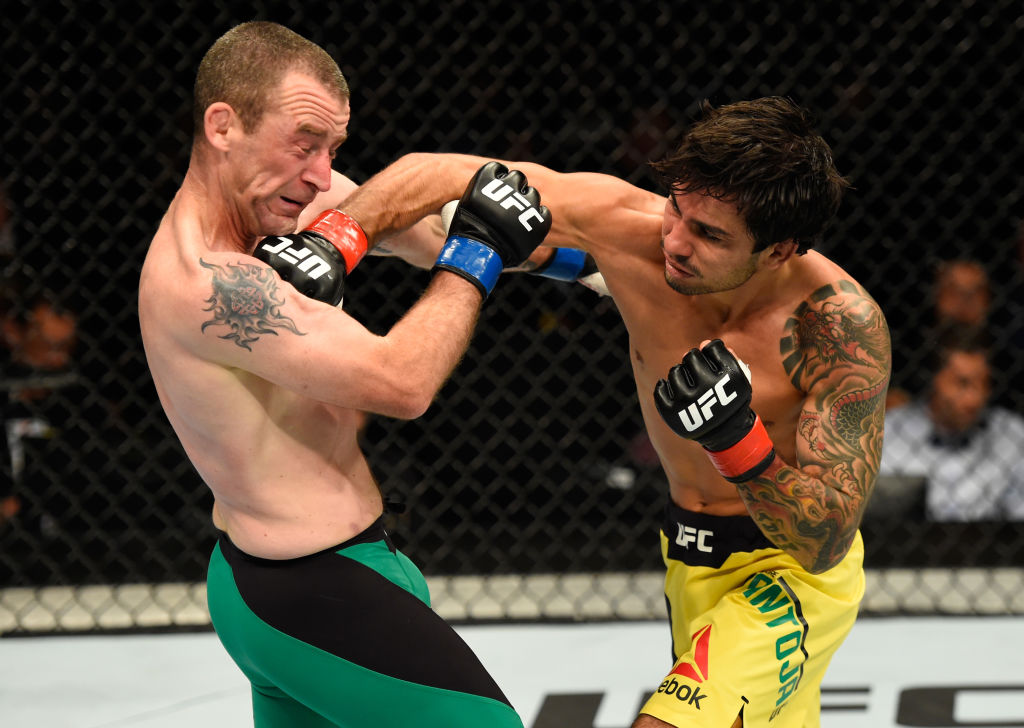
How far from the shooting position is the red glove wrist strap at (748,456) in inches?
55.3

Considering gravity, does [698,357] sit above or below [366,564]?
above

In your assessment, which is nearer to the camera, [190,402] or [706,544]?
[190,402]

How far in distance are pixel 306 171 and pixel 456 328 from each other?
0.89 ft

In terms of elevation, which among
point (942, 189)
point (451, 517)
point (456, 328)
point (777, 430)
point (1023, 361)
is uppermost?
point (456, 328)

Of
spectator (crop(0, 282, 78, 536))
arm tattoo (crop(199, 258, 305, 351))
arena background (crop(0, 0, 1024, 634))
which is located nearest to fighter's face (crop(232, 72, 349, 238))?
arm tattoo (crop(199, 258, 305, 351))

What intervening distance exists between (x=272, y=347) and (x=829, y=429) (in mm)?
777

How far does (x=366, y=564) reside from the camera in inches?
51.4

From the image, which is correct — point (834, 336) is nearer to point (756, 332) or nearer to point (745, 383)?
point (756, 332)

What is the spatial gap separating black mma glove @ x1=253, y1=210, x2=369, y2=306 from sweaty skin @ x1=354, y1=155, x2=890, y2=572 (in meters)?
0.22

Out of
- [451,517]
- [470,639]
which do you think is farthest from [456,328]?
[451,517]

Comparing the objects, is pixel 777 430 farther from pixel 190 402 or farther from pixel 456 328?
pixel 190 402

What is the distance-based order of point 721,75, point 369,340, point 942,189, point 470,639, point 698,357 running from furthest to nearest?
point 942,189 → point 721,75 → point 470,639 → point 698,357 → point 369,340

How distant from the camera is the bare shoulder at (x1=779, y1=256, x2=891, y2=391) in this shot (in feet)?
4.98

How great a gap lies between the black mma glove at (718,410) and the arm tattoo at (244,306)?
0.50 m
